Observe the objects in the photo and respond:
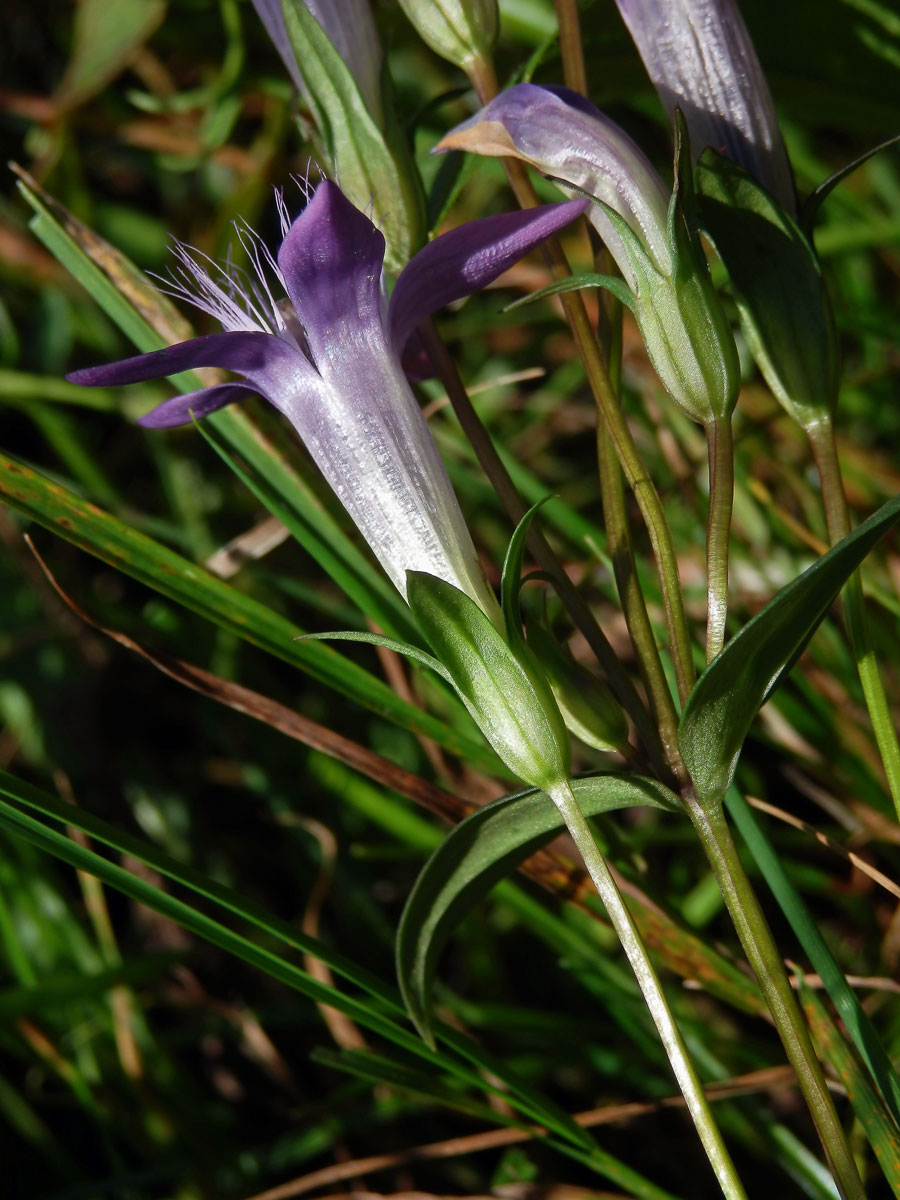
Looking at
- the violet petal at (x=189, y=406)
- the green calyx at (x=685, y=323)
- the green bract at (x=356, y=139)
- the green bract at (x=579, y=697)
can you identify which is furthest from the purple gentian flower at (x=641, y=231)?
the violet petal at (x=189, y=406)

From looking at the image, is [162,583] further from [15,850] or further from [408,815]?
[15,850]

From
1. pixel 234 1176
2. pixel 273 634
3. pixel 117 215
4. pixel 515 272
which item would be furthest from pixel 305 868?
pixel 117 215

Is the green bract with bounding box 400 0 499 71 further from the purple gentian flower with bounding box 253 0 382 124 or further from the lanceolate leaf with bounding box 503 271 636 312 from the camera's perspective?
the lanceolate leaf with bounding box 503 271 636 312

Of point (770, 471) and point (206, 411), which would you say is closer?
point (206, 411)

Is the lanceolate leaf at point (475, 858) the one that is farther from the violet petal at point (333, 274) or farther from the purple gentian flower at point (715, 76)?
the purple gentian flower at point (715, 76)

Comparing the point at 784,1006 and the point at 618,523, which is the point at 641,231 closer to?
the point at 618,523

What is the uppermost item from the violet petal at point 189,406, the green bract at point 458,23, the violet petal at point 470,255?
the green bract at point 458,23

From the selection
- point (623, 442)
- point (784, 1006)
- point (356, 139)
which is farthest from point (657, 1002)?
point (356, 139)

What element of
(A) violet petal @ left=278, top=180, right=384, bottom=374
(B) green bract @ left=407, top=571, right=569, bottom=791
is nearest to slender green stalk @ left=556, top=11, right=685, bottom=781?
(B) green bract @ left=407, top=571, right=569, bottom=791
